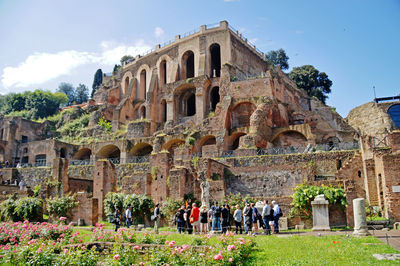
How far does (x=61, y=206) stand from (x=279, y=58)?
168 ft

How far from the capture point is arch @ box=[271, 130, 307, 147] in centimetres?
3297

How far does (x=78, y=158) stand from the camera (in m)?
42.8

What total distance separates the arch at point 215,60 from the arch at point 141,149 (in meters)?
12.9

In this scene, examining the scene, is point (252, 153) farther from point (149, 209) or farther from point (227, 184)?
point (149, 209)

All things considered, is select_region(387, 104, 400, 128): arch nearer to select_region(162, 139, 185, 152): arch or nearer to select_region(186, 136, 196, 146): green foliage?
select_region(186, 136, 196, 146): green foliage

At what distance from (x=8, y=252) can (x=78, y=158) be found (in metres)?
32.4

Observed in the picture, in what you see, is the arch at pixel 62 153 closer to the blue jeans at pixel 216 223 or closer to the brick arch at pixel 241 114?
the brick arch at pixel 241 114

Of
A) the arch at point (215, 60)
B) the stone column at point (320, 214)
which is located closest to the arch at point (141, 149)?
the arch at point (215, 60)

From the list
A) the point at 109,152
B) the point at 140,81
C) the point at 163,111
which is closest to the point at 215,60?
the point at 163,111

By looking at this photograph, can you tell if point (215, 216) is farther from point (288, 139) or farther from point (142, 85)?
point (142, 85)

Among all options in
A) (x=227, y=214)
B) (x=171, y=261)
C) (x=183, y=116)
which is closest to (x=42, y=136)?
(x=183, y=116)

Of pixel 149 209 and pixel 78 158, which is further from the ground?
pixel 78 158

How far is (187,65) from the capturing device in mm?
51594

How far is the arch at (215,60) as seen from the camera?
4825 centimetres
